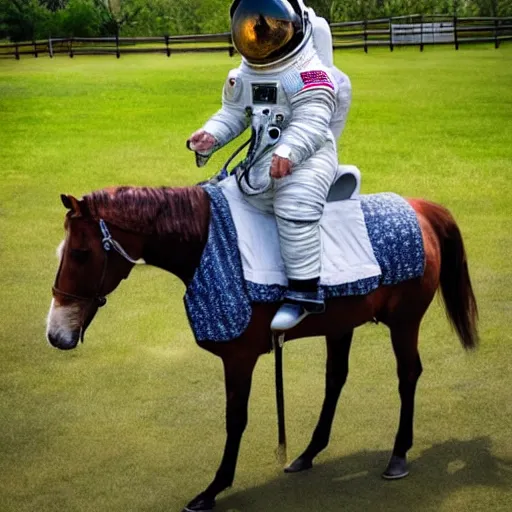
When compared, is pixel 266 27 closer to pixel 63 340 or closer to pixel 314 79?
pixel 314 79

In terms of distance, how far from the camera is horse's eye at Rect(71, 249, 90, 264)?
3127mm

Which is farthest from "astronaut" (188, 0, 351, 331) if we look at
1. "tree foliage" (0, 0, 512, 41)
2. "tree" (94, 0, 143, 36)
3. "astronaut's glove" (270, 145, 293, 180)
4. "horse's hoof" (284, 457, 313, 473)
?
"tree" (94, 0, 143, 36)

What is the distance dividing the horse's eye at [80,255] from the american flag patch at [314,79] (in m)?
0.85

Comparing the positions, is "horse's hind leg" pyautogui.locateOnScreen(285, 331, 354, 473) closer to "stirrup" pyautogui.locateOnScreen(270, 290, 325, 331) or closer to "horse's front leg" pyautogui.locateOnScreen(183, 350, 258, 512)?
"horse's front leg" pyautogui.locateOnScreen(183, 350, 258, 512)

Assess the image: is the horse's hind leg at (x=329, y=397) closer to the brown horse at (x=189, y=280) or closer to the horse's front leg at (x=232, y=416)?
the brown horse at (x=189, y=280)

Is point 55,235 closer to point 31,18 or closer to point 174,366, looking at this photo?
point 174,366

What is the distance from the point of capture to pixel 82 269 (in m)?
3.15

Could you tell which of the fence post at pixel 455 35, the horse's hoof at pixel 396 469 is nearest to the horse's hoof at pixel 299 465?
the horse's hoof at pixel 396 469

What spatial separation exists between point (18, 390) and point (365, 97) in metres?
10.9

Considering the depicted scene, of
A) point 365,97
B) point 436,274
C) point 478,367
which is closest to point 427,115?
point 365,97

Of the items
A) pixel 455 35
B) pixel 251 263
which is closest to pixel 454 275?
pixel 251 263

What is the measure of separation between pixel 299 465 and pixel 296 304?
81 cm

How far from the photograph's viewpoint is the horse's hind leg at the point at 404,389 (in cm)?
368

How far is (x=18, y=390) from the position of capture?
4.63 m
